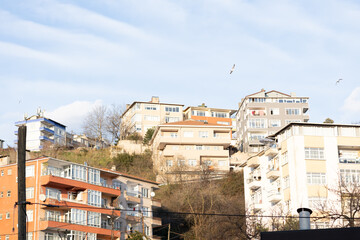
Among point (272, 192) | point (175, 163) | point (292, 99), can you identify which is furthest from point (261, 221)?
point (292, 99)

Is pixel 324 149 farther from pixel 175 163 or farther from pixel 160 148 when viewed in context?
pixel 160 148

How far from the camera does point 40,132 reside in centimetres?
13938

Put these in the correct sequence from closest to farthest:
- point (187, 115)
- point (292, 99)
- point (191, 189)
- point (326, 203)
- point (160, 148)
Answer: point (326, 203), point (191, 189), point (160, 148), point (292, 99), point (187, 115)

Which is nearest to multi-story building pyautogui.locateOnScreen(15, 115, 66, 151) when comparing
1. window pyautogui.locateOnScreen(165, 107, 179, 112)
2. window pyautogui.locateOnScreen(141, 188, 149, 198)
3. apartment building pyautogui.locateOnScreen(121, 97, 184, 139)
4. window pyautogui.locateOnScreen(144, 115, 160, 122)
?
apartment building pyautogui.locateOnScreen(121, 97, 184, 139)

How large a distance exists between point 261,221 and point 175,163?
30474 millimetres

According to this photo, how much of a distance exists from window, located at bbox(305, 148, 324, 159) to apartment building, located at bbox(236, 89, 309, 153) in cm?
4972

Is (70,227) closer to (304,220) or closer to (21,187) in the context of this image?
(304,220)

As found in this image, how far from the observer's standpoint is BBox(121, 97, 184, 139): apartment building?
416ft

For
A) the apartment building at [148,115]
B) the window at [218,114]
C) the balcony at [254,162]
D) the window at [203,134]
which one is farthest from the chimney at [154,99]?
the balcony at [254,162]

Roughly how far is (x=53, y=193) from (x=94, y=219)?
5.92 metres

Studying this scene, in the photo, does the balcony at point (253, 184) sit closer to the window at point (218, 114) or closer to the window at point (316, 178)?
the window at point (316, 178)

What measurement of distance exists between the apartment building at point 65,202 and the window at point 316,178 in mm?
20057

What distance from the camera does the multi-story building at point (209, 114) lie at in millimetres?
135375

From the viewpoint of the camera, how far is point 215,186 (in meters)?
91.6
